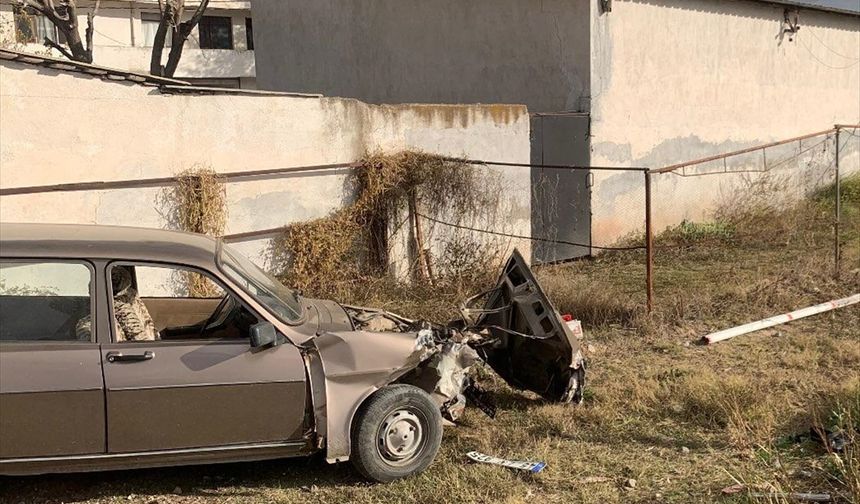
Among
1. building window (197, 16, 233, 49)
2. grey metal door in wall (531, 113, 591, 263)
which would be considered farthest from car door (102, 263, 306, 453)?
building window (197, 16, 233, 49)

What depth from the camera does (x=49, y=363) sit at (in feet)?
13.0

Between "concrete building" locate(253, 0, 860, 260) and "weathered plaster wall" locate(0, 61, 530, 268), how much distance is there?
2.18 metres

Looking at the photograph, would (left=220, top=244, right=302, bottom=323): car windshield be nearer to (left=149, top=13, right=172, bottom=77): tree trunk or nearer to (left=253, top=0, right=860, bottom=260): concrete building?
(left=253, top=0, right=860, bottom=260): concrete building

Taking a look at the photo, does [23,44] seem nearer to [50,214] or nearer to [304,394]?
[50,214]

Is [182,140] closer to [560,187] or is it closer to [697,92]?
[560,187]

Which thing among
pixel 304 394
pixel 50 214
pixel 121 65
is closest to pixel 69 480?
pixel 304 394

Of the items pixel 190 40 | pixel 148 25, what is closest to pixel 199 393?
pixel 148 25

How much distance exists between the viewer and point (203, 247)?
4582mm

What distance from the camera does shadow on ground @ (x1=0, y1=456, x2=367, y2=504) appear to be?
4.53m

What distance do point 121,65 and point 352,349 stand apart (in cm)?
2696

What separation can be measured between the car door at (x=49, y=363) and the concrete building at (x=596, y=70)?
8010 mm

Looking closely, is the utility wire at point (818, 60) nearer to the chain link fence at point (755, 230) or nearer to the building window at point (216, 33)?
the chain link fence at point (755, 230)

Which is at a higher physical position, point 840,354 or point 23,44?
point 23,44

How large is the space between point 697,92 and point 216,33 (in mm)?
24707
